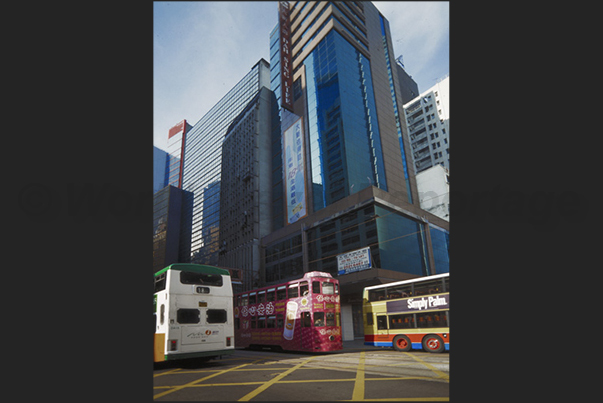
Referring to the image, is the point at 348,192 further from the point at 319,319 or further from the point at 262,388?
the point at 262,388

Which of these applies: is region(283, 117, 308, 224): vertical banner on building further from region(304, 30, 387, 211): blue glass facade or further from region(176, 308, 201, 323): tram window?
region(176, 308, 201, 323): tram window

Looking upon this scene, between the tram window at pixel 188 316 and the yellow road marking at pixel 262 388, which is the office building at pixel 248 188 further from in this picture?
the yellow road marking at pixel 262 388

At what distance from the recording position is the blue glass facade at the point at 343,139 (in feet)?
129

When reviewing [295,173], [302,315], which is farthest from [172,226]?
[302,315]

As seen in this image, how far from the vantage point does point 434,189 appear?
170 ft

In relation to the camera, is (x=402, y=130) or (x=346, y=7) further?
(x=402, y=130)

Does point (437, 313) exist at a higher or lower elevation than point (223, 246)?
lower

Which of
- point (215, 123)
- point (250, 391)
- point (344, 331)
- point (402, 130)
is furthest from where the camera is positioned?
point (215, 123)

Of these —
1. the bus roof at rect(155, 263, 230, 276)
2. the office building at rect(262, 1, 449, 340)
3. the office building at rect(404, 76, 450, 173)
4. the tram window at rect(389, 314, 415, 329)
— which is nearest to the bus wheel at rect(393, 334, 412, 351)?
the tram window at rect(389, 314, 415, 329)

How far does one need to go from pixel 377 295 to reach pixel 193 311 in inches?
370
